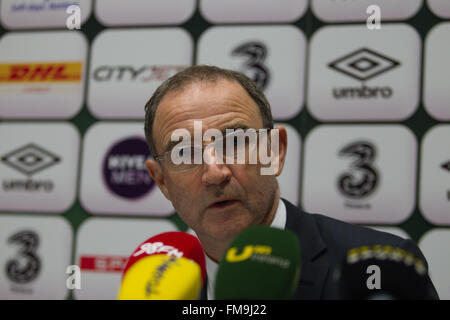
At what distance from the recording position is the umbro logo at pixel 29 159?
2021mm

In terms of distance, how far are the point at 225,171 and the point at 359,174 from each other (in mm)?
894

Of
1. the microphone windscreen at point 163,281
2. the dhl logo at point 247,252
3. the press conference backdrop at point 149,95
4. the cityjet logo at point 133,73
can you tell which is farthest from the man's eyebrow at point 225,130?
the cityjet logo at point 133,73

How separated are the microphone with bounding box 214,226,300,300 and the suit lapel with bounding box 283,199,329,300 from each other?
1.23ft

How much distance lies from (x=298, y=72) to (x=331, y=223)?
0.75 metres

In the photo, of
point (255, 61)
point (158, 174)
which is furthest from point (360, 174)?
point (158, 174)

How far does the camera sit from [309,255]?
3.62 feet

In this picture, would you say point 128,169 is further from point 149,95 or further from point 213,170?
point 213,170

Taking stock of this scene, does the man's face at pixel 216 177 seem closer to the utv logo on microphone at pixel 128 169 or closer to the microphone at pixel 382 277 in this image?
the microphone at pixel 382 277

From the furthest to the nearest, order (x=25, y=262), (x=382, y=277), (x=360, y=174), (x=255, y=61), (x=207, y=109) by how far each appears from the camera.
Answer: (x=25, y=262)
(x=255, y=61)
(x=360, y=174)
(x=207, y=109)
(x=382, y=277)

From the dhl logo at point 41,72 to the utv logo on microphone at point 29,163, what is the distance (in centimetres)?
28

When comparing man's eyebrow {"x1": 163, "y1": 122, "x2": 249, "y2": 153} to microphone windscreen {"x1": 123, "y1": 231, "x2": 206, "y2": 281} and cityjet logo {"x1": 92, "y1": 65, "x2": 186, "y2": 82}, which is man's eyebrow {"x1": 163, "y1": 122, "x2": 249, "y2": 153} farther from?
cityjet logo {"x1": 92, "y1": 65, "x2": 186, "y2": 82}

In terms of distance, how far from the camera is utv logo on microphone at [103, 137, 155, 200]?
1928 millimetres

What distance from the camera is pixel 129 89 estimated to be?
1958mm
